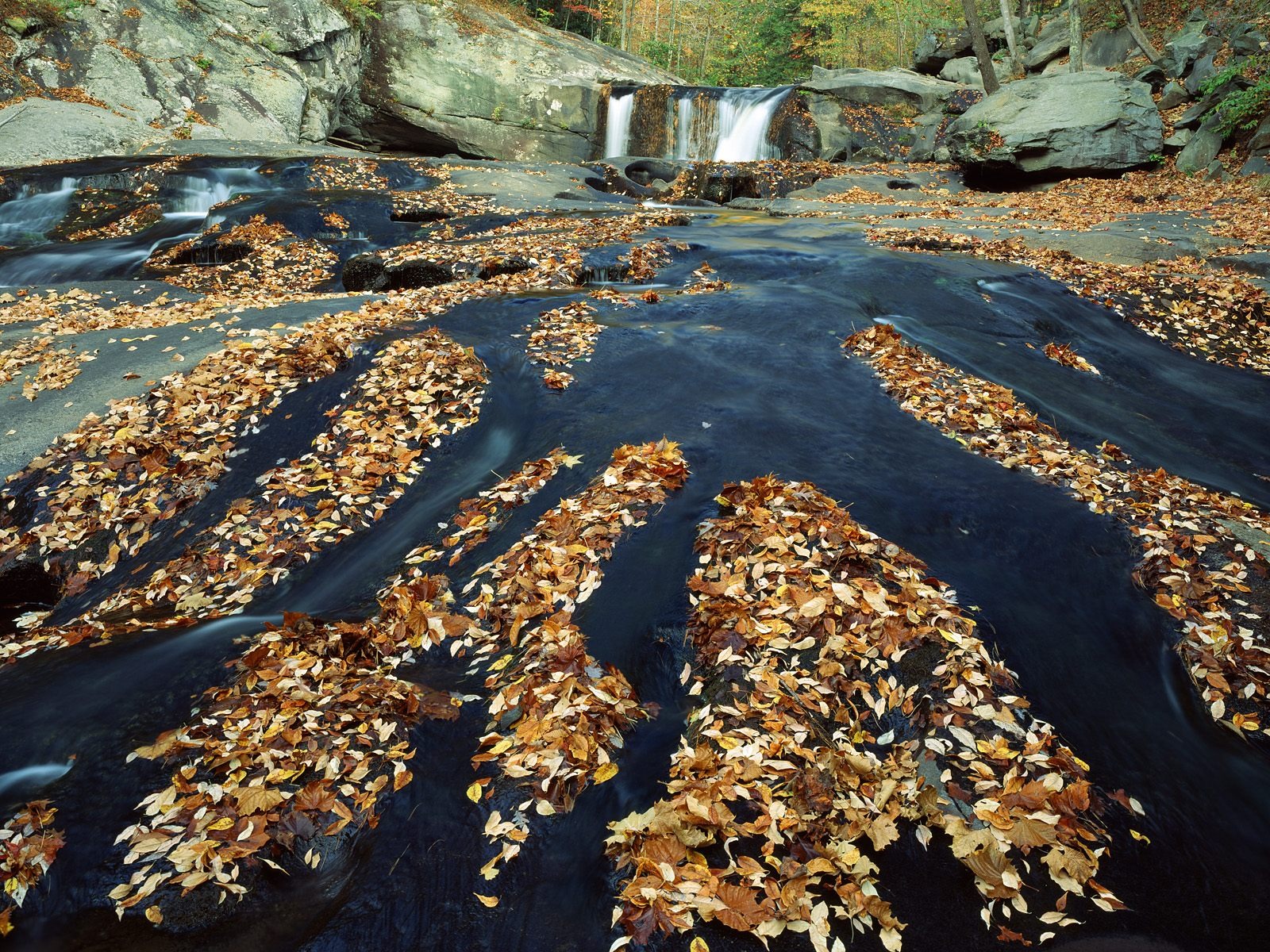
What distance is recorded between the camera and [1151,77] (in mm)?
22547

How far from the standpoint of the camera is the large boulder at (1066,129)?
19.9m

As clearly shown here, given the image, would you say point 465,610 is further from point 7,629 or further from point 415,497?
point 7,629

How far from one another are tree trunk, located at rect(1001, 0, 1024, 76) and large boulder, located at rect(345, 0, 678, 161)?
1519 cm

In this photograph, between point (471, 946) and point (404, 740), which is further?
point (404, 740)

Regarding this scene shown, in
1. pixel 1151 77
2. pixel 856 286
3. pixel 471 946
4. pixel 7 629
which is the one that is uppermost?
pixel 1151 77

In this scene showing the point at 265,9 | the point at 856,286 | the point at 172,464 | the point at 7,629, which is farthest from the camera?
the point at 265,9

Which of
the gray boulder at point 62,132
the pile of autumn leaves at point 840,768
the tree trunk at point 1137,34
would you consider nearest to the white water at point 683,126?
the tree trunk at point 1137,34

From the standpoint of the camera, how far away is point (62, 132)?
18500 millimetres

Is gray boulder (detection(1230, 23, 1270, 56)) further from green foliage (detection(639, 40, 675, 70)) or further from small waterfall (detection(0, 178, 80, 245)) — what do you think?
green foliage (detection(639, 40, 675, 70))

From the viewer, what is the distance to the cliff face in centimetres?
1955

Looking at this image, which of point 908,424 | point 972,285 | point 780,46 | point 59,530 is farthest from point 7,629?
point 780,46

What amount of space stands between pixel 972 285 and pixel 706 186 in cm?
1257

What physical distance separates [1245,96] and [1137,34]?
27.5 feet

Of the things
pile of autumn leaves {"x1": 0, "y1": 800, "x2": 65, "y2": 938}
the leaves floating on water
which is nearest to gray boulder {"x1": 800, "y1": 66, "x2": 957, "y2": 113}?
the leaves floating on water
